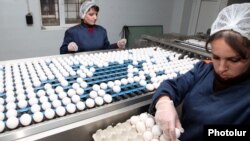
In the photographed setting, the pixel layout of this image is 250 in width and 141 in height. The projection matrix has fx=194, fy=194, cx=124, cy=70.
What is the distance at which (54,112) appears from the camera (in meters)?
0.92

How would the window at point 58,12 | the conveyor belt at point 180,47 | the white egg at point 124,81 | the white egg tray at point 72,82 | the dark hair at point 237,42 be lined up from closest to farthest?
the dark hair at point 237,42
the white egg tray at point 72,82
the white egg at point 124,81
the conveyor belt at point 180,47
the window at point 58,12

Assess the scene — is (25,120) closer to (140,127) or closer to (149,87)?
(140,127)

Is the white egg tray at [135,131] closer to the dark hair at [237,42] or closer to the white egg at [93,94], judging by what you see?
the white egg at [93,94]

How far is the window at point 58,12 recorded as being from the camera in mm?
3451

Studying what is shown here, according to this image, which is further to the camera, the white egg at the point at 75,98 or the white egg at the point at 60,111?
the white egg at the point at 75,98

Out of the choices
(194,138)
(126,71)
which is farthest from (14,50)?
(194,138)

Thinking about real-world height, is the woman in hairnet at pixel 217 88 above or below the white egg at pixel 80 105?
above

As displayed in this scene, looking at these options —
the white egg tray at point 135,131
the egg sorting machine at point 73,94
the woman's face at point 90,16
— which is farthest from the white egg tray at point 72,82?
the woman's face at point 90,16

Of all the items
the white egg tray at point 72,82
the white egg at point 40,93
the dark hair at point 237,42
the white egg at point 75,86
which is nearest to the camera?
the dark hair at point 237,42

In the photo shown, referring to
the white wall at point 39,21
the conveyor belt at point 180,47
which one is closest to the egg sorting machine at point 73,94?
the conveyor belt at point 180,47

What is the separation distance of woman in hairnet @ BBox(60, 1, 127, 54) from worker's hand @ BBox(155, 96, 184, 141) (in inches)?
51.3

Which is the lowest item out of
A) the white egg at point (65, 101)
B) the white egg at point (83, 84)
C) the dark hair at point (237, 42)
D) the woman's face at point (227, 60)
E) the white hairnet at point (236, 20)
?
the white egg at point (65, 101)

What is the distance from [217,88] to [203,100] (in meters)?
0.09

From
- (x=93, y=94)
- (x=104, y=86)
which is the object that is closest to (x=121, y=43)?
(x=104, y=86)
